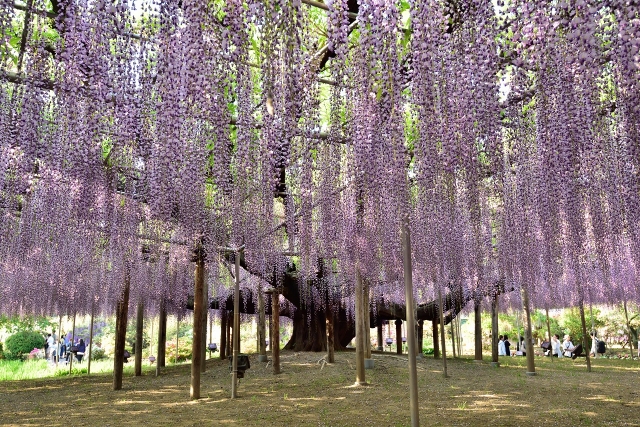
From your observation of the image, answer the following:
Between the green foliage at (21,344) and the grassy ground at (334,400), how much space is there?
1049cm

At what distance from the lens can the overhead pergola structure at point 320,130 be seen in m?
4.04

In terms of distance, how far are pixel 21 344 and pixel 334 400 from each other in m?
17.8

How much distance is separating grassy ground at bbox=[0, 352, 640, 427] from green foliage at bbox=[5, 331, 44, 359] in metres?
10.5

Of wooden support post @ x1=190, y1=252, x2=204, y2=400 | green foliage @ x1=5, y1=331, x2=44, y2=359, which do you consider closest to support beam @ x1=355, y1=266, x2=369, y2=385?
wooden support post @ x1=190, y1=252, x2=204, y2=400

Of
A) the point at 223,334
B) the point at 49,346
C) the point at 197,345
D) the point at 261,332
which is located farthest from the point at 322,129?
the point at 49,346

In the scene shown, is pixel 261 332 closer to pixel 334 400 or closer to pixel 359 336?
pixel 359 336

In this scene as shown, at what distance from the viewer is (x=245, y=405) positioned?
751 centimetres

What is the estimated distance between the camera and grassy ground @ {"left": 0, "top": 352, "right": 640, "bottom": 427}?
247 inches

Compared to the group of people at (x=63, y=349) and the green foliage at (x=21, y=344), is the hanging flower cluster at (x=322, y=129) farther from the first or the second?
the green foliage at (x=21, y=344)

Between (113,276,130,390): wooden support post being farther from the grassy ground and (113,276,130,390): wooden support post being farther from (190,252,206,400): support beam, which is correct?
(190,252,206,400): support beam

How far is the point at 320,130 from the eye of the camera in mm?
6984

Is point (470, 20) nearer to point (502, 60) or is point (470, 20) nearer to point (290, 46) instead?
point (502, 60)

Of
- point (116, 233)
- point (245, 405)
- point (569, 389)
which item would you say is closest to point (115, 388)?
point (116, 233)

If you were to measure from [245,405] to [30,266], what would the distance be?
8336 millimetres
